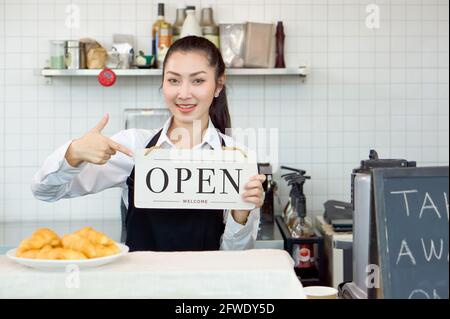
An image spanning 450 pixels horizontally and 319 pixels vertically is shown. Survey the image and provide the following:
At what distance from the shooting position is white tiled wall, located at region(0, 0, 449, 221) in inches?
148

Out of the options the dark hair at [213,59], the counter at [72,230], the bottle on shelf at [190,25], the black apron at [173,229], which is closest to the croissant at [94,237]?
the black apron at [173,229]

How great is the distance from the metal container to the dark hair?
1.60 metres

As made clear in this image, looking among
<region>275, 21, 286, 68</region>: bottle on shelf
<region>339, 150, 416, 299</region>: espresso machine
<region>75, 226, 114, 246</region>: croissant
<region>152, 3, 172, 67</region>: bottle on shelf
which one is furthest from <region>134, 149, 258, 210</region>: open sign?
<region>275, 21, 286, 68</region>: bottle on shelf

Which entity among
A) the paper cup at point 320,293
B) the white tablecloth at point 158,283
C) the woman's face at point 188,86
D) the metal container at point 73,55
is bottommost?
the paper cup at point 320,293

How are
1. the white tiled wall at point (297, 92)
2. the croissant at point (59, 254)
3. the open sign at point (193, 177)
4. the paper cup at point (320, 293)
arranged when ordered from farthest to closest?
the white tiled wall at point (297, 92), the open sign at point (193, 177), the paper cup at point (320, 293), the croissant at point (59, 254)

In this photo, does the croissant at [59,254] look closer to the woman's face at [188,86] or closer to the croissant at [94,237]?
the croissant at [94,237]

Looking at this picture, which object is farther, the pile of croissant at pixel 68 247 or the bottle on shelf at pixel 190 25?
the bottle on shelf at pixel 190 25

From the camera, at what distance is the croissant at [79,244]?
1.35 meters

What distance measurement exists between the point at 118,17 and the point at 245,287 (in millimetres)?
2737

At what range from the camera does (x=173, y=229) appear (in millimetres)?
1991

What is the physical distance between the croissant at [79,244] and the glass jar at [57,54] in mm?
2344

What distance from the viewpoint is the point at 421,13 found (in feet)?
12.6

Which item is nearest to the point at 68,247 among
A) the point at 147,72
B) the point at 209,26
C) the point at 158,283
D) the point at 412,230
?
the point at 158,283

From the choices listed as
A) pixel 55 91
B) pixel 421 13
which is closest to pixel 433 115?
pixel 421 13
